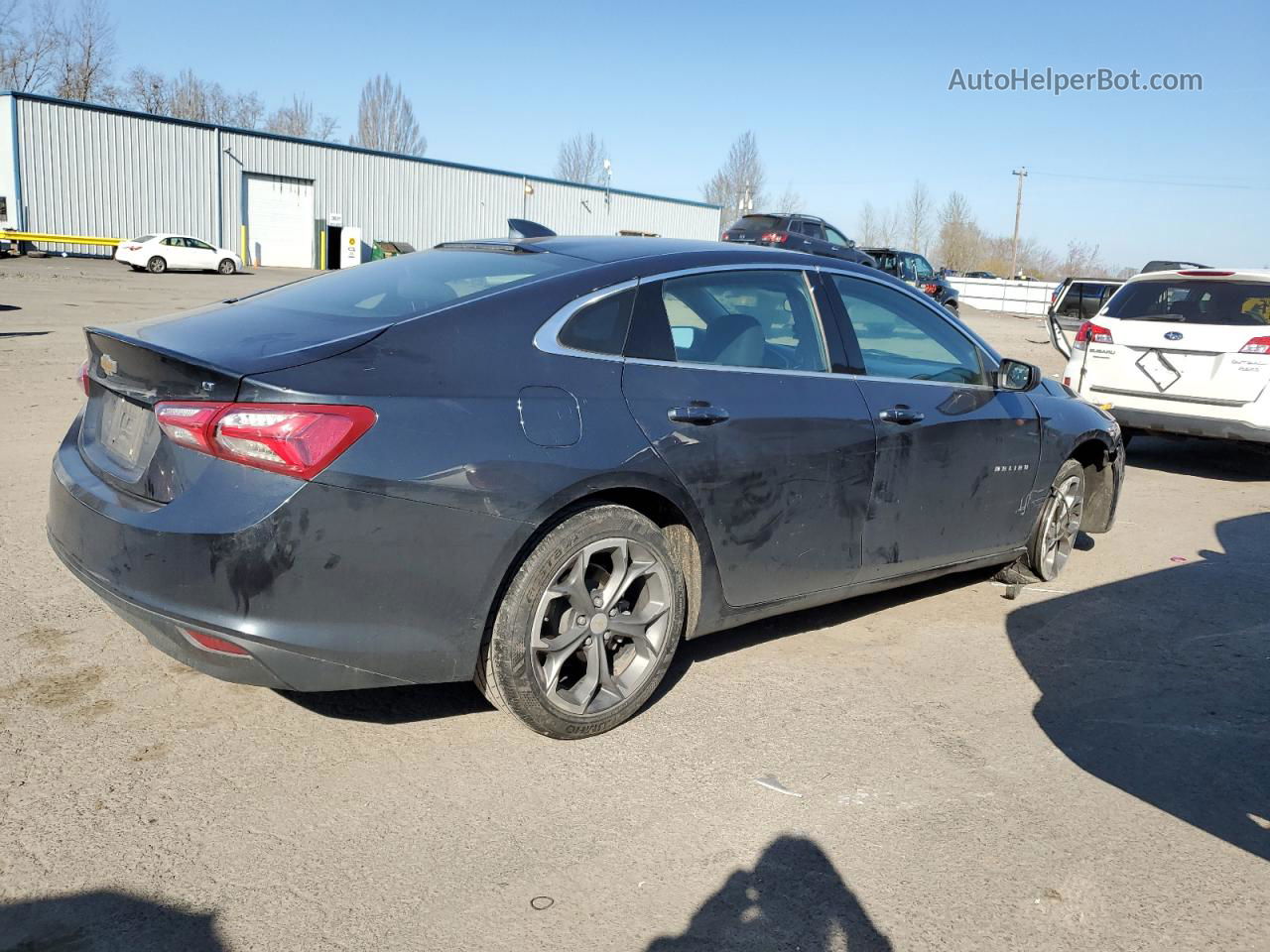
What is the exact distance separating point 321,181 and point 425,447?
47.8 metres

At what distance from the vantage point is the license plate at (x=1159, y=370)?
8.67 metres

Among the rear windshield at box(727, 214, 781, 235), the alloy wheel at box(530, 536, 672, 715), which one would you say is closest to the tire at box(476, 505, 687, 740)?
the alloy wheel at box(530, 536, 672, 715)

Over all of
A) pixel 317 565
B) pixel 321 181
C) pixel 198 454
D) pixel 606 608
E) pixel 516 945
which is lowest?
pixel 516 945

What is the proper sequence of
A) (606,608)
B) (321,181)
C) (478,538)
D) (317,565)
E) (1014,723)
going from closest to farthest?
(317,565), (478,538), (606,608), (1014,723), (321,181)

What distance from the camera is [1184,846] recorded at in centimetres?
316

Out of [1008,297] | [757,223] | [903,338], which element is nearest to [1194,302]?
[903,338]

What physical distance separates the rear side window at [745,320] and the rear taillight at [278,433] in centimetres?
126

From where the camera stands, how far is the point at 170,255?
36.1 m

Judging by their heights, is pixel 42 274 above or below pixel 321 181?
below

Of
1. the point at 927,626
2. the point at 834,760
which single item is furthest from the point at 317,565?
the point at 927,626

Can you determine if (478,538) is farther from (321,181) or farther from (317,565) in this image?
(321,181)

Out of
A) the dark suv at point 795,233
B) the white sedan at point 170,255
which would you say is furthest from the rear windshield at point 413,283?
the white sedan at point 170,255

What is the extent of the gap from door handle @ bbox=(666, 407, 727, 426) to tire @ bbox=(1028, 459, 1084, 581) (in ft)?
7.96

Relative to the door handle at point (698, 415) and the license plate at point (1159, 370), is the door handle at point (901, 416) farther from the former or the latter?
the license plate at point (1159, 370)
